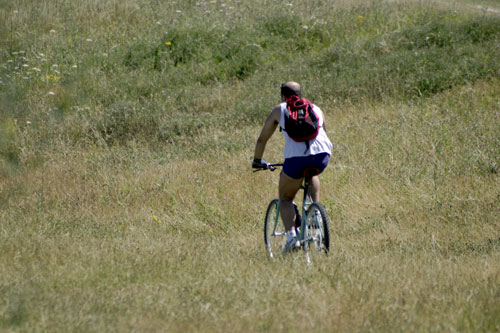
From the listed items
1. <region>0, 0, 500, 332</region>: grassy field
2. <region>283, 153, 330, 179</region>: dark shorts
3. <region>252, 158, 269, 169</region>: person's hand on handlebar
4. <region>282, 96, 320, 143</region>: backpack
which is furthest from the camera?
<region>252, 158, 269, 169</region>: person's hand on handlebar

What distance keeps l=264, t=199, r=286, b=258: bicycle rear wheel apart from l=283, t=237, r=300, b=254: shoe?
0.53m

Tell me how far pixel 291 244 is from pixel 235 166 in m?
4.00

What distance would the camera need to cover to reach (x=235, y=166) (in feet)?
32.3

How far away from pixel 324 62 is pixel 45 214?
870 cm

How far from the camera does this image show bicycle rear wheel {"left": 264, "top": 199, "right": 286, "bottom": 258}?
663 cm

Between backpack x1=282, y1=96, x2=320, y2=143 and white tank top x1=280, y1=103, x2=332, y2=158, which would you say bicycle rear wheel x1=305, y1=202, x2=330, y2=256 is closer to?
white tank top x1=280, y1=103, x2=332, y2=158

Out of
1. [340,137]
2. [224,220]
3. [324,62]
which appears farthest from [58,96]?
[324,62]

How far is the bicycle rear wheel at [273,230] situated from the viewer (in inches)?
261

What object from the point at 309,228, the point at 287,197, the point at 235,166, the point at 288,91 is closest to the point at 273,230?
the point at 287,197

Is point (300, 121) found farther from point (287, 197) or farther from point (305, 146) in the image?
point (287, 197)

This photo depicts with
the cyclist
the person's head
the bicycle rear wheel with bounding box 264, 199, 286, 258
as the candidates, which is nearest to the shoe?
the cyclist

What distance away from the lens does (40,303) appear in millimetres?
4348

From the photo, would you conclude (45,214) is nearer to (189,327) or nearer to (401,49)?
(189,327)

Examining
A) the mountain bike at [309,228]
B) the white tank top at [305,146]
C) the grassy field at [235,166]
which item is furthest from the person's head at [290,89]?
the grassy field at [235,166]
